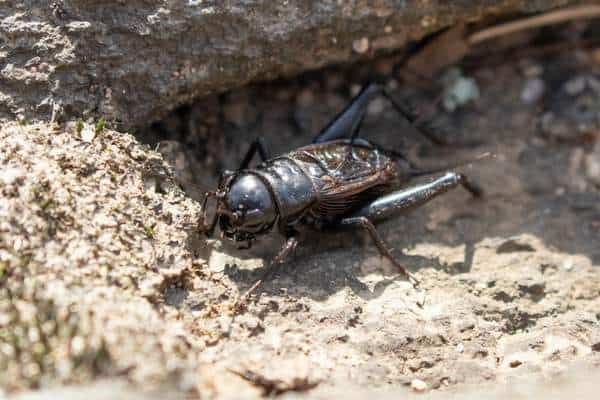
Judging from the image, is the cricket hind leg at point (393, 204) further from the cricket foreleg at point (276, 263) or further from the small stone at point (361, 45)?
the small stone at point (361, 45)

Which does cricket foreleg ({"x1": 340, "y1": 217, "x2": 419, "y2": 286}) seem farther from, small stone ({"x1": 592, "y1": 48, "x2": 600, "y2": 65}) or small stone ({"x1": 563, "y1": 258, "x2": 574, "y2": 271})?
small stone ({"x1": 592, "y1": 48, "x2": 600, "y2": 65})

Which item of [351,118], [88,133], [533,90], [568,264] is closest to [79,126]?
[88,133]

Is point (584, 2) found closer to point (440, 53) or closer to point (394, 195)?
point (440, 53)

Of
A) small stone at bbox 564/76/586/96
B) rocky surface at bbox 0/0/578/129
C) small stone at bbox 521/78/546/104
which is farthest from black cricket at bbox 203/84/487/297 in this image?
small stone at bbox 564/76/586/96

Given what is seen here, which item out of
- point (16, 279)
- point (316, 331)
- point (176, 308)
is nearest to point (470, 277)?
Answer: point (316, 331)

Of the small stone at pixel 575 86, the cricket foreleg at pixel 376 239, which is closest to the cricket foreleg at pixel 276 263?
the cricket foreleg at pixel 376 239
